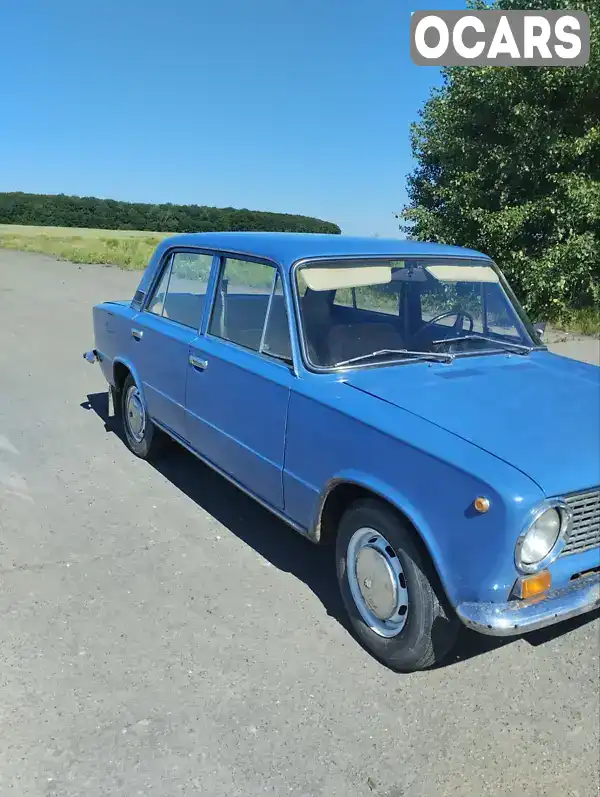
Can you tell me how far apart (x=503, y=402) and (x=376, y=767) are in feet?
5.21

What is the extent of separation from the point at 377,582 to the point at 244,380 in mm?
1351

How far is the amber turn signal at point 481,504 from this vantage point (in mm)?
2365

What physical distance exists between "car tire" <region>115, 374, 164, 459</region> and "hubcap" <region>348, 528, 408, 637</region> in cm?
258

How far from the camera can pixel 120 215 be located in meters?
58.3

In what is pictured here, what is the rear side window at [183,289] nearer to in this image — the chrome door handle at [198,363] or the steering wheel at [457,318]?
the chrome door handle at [198,363]

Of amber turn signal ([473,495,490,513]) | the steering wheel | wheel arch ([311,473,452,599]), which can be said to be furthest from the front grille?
the steering wheel

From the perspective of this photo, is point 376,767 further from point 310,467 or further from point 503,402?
point 503,402

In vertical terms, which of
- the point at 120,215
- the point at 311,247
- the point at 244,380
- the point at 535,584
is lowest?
the point at 535,584

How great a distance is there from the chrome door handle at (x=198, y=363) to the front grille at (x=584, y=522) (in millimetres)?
2340

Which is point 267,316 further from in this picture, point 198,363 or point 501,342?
point 501,342

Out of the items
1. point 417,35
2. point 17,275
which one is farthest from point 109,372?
point 17,275

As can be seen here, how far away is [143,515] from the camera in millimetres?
4469

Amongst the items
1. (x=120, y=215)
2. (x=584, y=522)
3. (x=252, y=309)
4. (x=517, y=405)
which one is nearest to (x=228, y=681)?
(x=584, y=522)

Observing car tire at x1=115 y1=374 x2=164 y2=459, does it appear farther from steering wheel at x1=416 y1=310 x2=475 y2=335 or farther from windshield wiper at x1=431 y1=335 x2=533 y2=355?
windshield wiper at x1=431 y1=335 x2=533 y2=355
